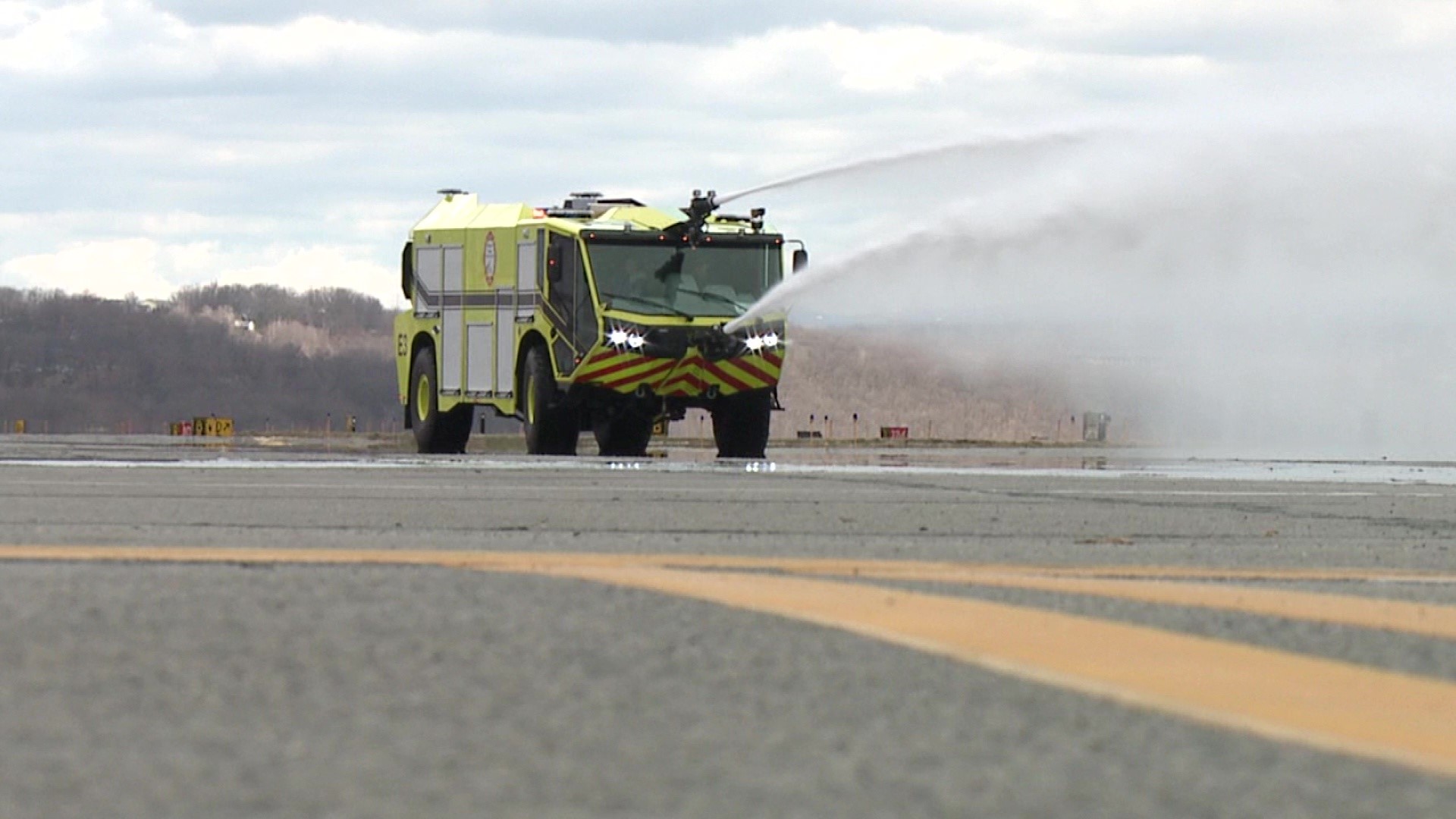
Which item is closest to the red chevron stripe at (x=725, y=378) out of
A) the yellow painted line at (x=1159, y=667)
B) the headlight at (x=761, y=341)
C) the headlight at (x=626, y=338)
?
the headlight at (x=761, y=341)

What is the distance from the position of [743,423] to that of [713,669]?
22.4 meters

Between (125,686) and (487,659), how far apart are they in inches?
36.1

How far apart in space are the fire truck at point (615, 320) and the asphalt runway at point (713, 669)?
13945 mm

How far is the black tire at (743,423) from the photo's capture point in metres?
27.9

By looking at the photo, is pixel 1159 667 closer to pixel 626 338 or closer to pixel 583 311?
pixel 626 338

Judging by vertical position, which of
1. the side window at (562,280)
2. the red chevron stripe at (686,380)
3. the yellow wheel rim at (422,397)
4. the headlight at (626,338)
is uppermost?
the side window at (562,280)

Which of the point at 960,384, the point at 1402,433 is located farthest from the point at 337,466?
the point at 960,384

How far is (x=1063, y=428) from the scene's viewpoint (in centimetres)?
6319

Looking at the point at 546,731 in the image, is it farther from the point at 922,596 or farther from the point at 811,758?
the point at 922,596

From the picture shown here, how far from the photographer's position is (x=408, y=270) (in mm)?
30953

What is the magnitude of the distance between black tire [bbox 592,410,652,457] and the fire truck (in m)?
0.02

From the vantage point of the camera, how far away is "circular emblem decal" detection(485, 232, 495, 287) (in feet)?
93.9

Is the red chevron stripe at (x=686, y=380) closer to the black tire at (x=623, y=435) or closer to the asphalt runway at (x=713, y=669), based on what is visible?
the black tire at (x=623, y=435)

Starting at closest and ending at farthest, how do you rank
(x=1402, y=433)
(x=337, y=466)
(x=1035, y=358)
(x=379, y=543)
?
(x=379, y=543) → (x=337, y=466) → (x=1402, y=433) → (x=1035, y=358)
